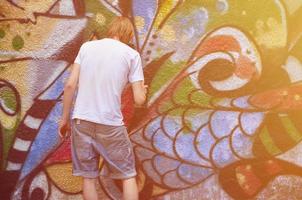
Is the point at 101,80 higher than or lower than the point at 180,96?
higher

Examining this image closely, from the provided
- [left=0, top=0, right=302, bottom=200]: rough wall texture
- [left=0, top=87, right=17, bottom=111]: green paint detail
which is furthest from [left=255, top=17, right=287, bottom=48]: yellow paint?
[left=0, top=87, right=17, bottom=111]: green paint detail

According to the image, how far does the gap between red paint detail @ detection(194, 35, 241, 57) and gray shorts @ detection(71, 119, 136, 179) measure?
120 cm

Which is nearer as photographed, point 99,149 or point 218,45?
point 99,149

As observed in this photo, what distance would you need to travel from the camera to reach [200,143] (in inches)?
177

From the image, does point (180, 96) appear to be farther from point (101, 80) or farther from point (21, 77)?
point (21, 77)

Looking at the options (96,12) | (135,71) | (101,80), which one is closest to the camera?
(101,80)

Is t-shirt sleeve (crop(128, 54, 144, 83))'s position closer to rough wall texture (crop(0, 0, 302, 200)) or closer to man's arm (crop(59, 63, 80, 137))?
man's arm (crop(59, 63, 80, 137))

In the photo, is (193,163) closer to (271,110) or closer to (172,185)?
(172,185)

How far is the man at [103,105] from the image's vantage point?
12.0 feet

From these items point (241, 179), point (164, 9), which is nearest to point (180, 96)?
point (164, 9)

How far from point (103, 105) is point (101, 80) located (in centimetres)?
19

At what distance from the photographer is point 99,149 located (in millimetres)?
3744

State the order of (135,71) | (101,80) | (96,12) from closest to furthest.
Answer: (101,80) → (135,71) → (96,12)

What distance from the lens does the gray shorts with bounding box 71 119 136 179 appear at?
3686mm
